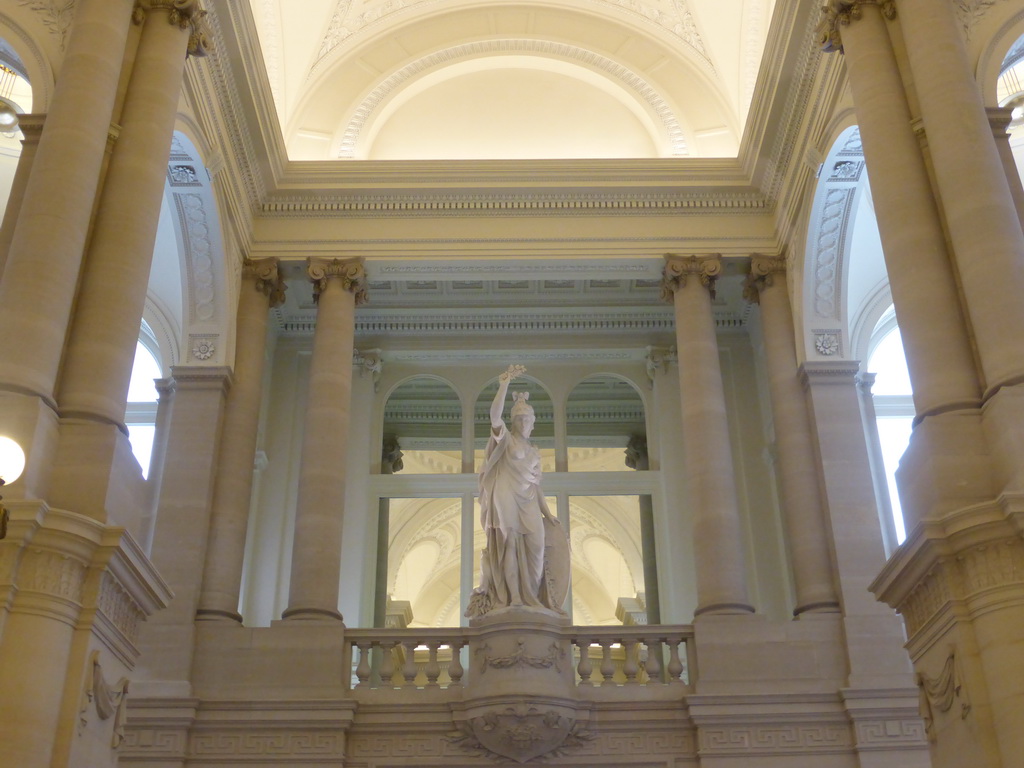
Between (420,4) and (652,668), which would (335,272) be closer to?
(420,4)

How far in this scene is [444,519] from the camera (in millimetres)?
16016

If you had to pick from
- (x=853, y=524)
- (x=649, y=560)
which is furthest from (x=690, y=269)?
(x=649, y=560)

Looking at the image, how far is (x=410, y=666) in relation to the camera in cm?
1195

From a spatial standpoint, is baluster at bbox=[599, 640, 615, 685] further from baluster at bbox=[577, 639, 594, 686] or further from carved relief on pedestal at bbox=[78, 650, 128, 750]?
carved relief on pedestal at bbox=[78, 650, 128, 750]

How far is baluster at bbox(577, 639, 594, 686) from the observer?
11.8 m

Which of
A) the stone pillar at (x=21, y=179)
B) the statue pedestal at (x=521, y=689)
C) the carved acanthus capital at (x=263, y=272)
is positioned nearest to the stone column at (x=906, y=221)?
the statue pedestal at (x=521, y=689)

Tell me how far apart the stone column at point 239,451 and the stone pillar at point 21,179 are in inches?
177

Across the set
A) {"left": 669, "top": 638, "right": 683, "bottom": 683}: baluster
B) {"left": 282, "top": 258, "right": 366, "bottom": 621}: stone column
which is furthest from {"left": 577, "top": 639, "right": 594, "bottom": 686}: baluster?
{"left": 282, "top": 258, "right": 366, "bottom": 621}: stone column

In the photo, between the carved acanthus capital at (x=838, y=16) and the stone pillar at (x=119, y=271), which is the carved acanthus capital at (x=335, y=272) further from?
the carved acanthus capital at (x=838, y=16)

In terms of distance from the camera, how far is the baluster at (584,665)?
11.8m

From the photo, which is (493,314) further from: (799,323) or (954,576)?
(954,576)

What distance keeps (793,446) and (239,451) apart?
6457mm

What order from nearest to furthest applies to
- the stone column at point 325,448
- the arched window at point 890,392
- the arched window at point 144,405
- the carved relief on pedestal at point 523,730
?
the carved relief on pedestal at point 523,730, the stone column at point 325,448, the arched window at point 890,392, the arched window at point 144,405

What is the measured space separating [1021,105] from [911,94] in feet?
18.1
